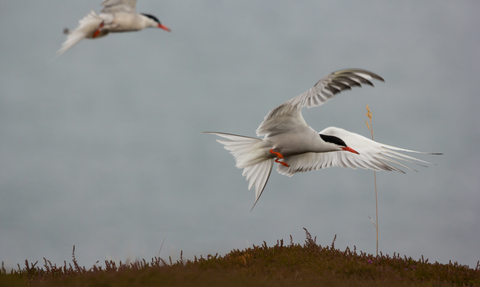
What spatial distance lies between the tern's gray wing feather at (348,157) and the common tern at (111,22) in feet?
14.8

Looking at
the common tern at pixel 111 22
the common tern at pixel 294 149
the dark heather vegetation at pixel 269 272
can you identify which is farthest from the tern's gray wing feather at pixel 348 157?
the common tern at pixel 111 22

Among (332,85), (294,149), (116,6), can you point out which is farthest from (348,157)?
(116,6)

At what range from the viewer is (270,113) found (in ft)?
18.4

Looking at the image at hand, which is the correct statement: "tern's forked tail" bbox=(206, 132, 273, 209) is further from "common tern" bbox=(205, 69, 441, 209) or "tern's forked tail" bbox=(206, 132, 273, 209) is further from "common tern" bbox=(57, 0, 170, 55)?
"common tern" bbox=(57, 0, 170, 55)

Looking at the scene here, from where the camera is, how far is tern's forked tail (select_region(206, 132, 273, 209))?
6.16 m

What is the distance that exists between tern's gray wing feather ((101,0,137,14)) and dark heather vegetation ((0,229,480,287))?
9.37 ft

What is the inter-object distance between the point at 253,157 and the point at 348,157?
1.80 metres

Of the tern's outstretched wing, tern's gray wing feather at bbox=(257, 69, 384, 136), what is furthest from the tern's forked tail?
the tern's outstretched wing

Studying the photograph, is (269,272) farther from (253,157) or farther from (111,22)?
(111,22)

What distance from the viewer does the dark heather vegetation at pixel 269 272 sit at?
4473 millimetres

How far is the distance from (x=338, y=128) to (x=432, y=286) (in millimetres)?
3128

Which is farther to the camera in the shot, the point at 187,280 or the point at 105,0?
the point at 187,280

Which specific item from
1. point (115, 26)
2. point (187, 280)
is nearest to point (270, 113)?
point (187, 280)

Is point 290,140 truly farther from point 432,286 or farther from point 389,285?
point 432,286
